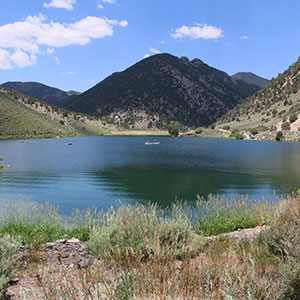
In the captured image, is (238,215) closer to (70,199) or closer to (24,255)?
(24,255)

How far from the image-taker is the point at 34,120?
131875 millimetres

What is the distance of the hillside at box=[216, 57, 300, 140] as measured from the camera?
109 m

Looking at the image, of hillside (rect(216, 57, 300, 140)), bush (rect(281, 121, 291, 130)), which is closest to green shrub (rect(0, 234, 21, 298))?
hillside (rect(216, 57, 300, 140))

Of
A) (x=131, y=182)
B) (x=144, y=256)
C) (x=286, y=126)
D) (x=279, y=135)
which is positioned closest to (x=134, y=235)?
(x=144, y=256)

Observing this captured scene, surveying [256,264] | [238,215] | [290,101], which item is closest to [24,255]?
[256,264]

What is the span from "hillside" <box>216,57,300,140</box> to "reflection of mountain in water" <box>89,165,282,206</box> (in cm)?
7412

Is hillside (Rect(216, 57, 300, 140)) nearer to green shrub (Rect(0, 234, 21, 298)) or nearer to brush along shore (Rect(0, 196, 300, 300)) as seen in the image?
brush along shore (Rect(0, 196, 300, 300))

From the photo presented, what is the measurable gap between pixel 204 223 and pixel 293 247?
19.7 feet

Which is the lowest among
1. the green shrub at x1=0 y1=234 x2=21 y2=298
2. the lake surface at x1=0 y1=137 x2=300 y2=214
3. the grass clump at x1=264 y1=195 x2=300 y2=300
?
the lake surface at x1=0 y1=137 x2=300 y2=214

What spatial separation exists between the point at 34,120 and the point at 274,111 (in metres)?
109

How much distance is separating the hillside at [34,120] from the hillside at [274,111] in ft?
274

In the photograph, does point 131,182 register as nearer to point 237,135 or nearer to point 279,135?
point 279,135

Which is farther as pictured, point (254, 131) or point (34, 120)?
point (34, 120)

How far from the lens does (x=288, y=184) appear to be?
1206 inches
